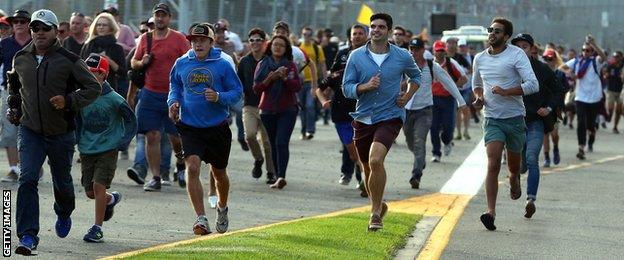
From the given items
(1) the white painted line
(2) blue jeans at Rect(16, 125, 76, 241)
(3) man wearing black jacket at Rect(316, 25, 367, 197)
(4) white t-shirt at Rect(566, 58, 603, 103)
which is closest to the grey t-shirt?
(3) man wearing black jacket at Rect(316, 25, 367, 197)

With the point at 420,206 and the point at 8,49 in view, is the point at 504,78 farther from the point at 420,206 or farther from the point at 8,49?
the point at 8,49

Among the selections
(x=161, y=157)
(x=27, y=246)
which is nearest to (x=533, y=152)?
(x=161, y=157)

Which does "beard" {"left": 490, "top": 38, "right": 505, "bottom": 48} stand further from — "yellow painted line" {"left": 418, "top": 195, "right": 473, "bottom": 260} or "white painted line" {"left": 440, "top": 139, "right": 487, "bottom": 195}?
"white painted line" {"left": 440, "top": 139, "right": 487, "bottom": 195}

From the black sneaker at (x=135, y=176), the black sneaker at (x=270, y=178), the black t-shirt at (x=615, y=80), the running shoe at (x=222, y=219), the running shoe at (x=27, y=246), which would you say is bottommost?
the black t-shirt at (x=615, y=80)

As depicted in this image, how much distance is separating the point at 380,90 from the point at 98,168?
2.39m

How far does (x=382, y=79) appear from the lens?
1331 centimetres

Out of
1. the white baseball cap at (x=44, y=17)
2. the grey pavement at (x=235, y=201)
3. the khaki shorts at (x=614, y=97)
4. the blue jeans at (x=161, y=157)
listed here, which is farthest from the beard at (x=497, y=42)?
the khaki shorts at (x=614, y=97)

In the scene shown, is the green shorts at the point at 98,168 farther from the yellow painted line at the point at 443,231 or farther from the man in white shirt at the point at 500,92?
the man in white shirt at the point at 500,92

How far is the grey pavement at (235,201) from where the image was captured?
12.2 m

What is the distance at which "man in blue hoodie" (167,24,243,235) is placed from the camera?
12.9 m

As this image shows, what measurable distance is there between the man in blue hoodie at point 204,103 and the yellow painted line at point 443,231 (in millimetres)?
1611

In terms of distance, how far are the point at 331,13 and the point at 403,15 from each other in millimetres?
5726

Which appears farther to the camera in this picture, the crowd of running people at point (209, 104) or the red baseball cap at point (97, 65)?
the red baseball cap at point (97, 65)

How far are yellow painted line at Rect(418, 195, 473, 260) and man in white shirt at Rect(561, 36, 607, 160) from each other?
8828 mm
